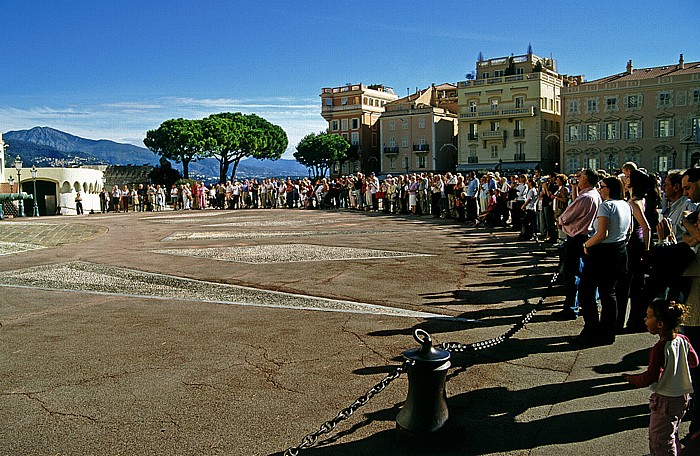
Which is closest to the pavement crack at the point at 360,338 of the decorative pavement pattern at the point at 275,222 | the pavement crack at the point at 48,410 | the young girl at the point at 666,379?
the pavement crack at the point at 48,410

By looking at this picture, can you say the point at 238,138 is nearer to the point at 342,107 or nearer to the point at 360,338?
the point at 342,107

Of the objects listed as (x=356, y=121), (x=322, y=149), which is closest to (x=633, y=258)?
(x=322, y=149)

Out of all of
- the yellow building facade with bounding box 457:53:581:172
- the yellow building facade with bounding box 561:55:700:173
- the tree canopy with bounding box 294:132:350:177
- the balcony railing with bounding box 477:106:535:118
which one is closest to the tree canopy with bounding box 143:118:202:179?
the tree canopy with bounding box 294:132:350:177

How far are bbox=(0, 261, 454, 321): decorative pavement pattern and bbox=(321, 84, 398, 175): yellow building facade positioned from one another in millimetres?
93007

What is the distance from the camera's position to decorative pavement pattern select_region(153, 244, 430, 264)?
1378cm

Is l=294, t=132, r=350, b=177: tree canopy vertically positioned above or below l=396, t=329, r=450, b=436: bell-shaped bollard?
above

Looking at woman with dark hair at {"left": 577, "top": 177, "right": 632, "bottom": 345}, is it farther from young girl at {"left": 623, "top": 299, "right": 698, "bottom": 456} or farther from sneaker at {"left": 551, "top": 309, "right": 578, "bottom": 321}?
young girl at {"left": 623, "top": 299, "right": 698, "bottom": 456}

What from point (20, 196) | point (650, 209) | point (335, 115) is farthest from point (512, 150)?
point (650, 209)

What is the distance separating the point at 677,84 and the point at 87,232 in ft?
213

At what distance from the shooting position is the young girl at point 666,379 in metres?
3.91

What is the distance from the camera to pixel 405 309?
857 cm

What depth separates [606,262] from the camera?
6770 millimetres

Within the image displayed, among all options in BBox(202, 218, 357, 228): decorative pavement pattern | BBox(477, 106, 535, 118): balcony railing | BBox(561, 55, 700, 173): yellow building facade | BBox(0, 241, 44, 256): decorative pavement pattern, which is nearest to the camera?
BBox(0, 241, 44, 256): decorative pavement pattern

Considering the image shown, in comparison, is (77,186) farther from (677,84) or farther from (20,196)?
(677,84)
